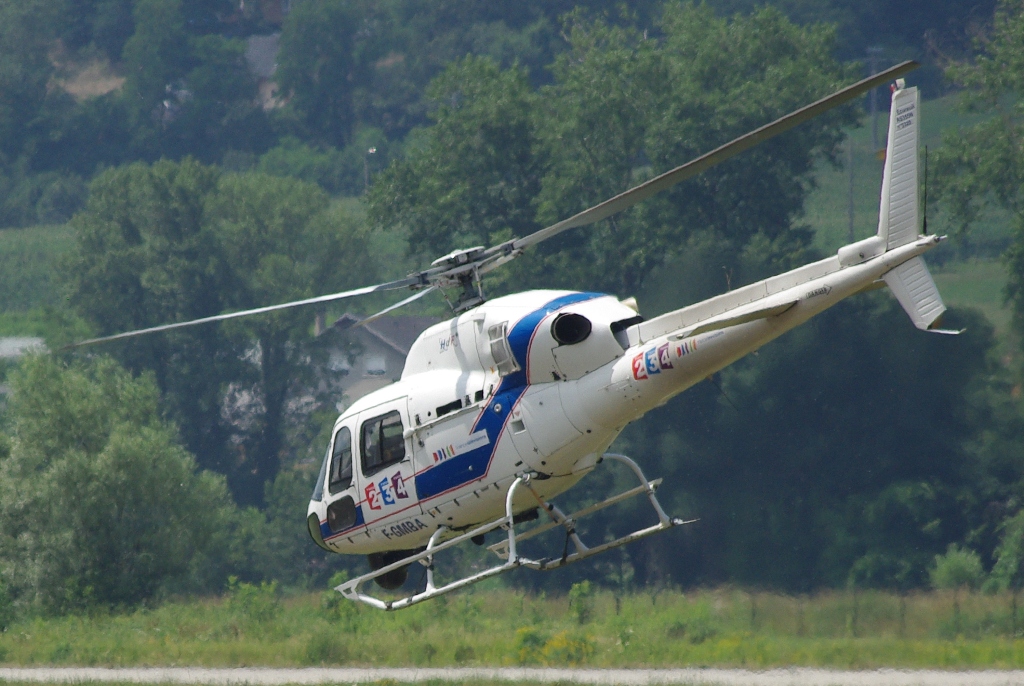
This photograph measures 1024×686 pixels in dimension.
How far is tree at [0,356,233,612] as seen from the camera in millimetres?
34781

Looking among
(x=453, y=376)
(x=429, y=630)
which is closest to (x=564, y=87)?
(x=429, y=630)

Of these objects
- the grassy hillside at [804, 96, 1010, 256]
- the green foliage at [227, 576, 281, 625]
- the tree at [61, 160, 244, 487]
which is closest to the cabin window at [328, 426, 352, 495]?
the green foliage at [227, 576, 281, 625]

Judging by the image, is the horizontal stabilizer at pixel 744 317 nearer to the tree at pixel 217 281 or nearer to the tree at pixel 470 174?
the tree at pixel 470 174

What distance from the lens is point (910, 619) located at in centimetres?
2189

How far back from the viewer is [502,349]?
16.0m

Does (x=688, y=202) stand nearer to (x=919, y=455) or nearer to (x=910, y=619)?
(x=919, y=455)

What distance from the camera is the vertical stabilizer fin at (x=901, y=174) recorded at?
14.2 meters

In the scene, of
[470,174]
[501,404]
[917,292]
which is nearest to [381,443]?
[501,404]

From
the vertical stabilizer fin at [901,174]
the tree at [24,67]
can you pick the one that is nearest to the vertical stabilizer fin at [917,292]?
the vertical stabilizer fin at [901,174]

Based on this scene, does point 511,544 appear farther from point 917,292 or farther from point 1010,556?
point 1010,556

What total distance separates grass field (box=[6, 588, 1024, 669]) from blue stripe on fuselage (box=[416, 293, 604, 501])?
5067 mm

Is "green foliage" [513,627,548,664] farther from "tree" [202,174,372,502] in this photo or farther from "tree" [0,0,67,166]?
"tree" [0,0,67,166]

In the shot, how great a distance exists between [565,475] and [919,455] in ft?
102

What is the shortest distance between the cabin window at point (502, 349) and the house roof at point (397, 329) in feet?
150
